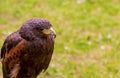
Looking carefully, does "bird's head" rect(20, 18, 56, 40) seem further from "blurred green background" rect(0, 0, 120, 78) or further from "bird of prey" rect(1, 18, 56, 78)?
"blurred green background" rect(0, 0, 120, 78)

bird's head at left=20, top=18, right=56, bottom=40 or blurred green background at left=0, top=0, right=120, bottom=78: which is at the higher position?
bird's head at left=20, top=18, right=56, bottom=40

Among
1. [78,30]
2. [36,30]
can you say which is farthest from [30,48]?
[78,30]

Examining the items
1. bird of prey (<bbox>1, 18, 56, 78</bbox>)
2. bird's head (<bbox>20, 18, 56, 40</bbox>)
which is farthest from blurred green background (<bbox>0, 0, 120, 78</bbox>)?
bird's head (<bbox>20, 18, 56, 40</bbox>)

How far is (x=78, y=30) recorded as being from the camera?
31.4ft

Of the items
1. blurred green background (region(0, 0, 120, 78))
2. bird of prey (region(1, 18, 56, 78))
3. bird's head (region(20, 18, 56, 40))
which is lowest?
blurred green background (region(0, 0, 120, 78))

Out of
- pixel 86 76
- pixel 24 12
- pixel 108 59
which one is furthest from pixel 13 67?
pixel 24 12

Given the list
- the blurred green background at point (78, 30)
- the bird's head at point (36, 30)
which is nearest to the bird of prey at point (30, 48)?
the bird's head at point (36, 30)

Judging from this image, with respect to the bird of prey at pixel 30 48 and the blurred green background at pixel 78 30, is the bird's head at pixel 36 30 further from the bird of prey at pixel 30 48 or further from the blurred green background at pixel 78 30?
the blurred green background at pixel 78 30

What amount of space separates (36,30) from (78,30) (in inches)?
171

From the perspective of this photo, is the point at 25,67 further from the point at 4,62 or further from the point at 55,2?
the point at 55,2

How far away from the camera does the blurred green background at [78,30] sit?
26.5ft

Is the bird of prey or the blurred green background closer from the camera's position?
the bird of prey

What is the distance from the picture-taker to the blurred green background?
8.07 metres

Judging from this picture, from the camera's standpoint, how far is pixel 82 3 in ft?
35.1
